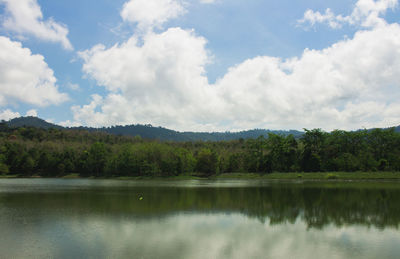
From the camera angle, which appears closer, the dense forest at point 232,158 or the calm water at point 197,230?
the calm water at point 197,230

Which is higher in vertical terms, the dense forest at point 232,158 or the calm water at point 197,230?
the dense forest at point 232,158

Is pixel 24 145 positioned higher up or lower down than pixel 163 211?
higher up

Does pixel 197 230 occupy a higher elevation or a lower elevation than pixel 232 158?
lower

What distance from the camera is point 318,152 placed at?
100125 mm

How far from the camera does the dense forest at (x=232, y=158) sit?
9469cm

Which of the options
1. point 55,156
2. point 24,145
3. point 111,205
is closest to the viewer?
point 111,205

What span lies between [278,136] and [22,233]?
95046 mm

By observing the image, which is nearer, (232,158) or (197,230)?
(197,230)

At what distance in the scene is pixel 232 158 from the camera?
355ft

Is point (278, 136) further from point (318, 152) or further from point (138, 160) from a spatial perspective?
point (138, 160)

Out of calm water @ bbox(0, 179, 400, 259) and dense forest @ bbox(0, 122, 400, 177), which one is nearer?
calm water @ bbox(0, 179, 400, 259)

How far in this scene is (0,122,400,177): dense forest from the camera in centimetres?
9469

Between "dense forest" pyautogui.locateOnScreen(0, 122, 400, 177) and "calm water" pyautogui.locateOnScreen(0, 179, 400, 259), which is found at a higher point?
"dense forest" pyautogui.locateOnScreen(0, 122, 400, 177)

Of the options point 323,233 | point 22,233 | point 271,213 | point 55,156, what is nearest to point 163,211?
point 271,213
